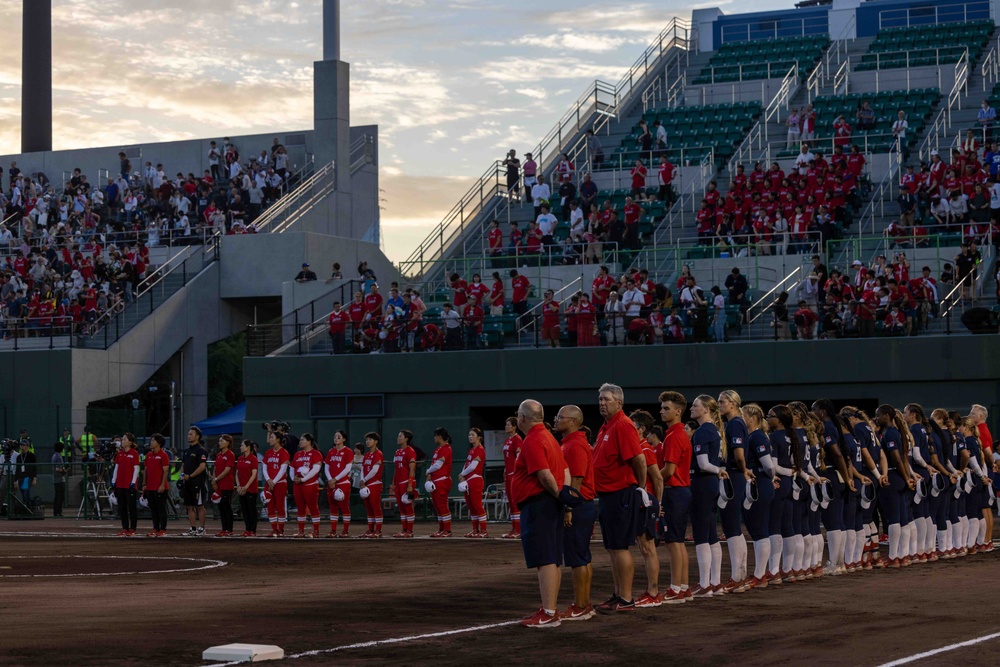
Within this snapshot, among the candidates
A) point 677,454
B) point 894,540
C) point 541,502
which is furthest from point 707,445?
point 894,540

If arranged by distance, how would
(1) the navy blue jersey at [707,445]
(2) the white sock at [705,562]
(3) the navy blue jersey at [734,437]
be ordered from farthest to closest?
(3) the navy blue jersey at [734,437] → (2) the white sock at [705,562] → (1) the navy blue jersey at [707,445]

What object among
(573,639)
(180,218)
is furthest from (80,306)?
(573,639)

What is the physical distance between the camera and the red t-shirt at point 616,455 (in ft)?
42.4

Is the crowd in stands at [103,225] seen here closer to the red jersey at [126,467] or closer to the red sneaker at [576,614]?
the red jersey at [126,467]

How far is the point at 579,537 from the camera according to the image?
12.4m

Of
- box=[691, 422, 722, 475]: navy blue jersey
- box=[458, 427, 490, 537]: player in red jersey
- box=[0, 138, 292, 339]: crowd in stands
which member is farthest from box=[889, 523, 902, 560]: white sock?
box=[0, 138, 292, 339]: crowd in stands

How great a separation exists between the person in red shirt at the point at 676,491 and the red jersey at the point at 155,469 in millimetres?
14133

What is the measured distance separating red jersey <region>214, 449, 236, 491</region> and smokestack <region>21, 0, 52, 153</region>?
29842 mm

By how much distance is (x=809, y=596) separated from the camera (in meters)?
14.4

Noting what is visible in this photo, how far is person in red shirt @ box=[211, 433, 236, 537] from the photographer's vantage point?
2630 centimetres

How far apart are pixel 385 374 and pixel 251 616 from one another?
2103 centimetres

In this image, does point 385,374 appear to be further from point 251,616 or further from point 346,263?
point 251,616

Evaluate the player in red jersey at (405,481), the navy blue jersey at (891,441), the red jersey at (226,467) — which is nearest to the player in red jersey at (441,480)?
the player in red jersey at (405,481)

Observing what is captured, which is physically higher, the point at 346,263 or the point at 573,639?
the point at 346,263
